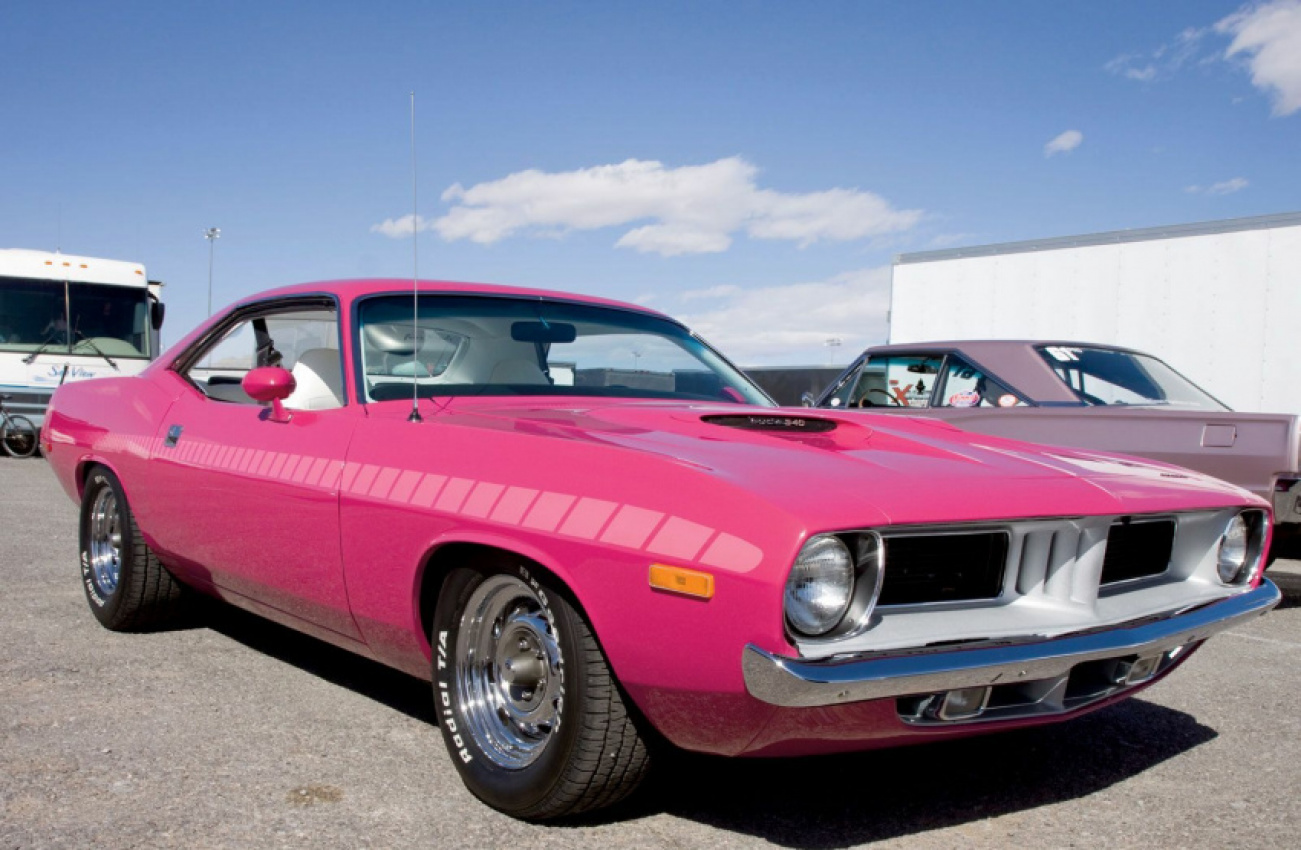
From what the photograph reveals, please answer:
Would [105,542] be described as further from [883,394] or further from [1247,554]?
[883,394]

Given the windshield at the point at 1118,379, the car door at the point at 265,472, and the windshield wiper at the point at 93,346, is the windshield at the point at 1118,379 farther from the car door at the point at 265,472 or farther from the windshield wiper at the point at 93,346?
the windshield wiper at the point at 93,346

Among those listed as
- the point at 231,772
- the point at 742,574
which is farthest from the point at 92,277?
the point at 742,574

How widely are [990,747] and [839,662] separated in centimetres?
136

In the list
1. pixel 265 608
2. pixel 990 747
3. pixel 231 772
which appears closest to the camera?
pixel 231 772

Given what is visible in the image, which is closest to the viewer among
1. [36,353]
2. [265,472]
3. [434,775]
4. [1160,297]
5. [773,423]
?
[434,775]

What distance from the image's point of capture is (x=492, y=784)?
8.62 feet

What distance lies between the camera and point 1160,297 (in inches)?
453

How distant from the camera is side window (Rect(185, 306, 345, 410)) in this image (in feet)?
11.5

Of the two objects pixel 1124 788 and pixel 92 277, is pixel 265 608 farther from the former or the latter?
pixel 92 277

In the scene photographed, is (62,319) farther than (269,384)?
Yes

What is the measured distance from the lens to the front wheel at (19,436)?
13.1 m

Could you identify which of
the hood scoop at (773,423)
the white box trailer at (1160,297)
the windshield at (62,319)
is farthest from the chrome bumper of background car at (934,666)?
the windshield at (62,319)

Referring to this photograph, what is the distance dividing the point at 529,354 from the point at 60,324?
1151cm

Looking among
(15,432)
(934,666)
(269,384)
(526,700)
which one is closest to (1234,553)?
(934,666)
